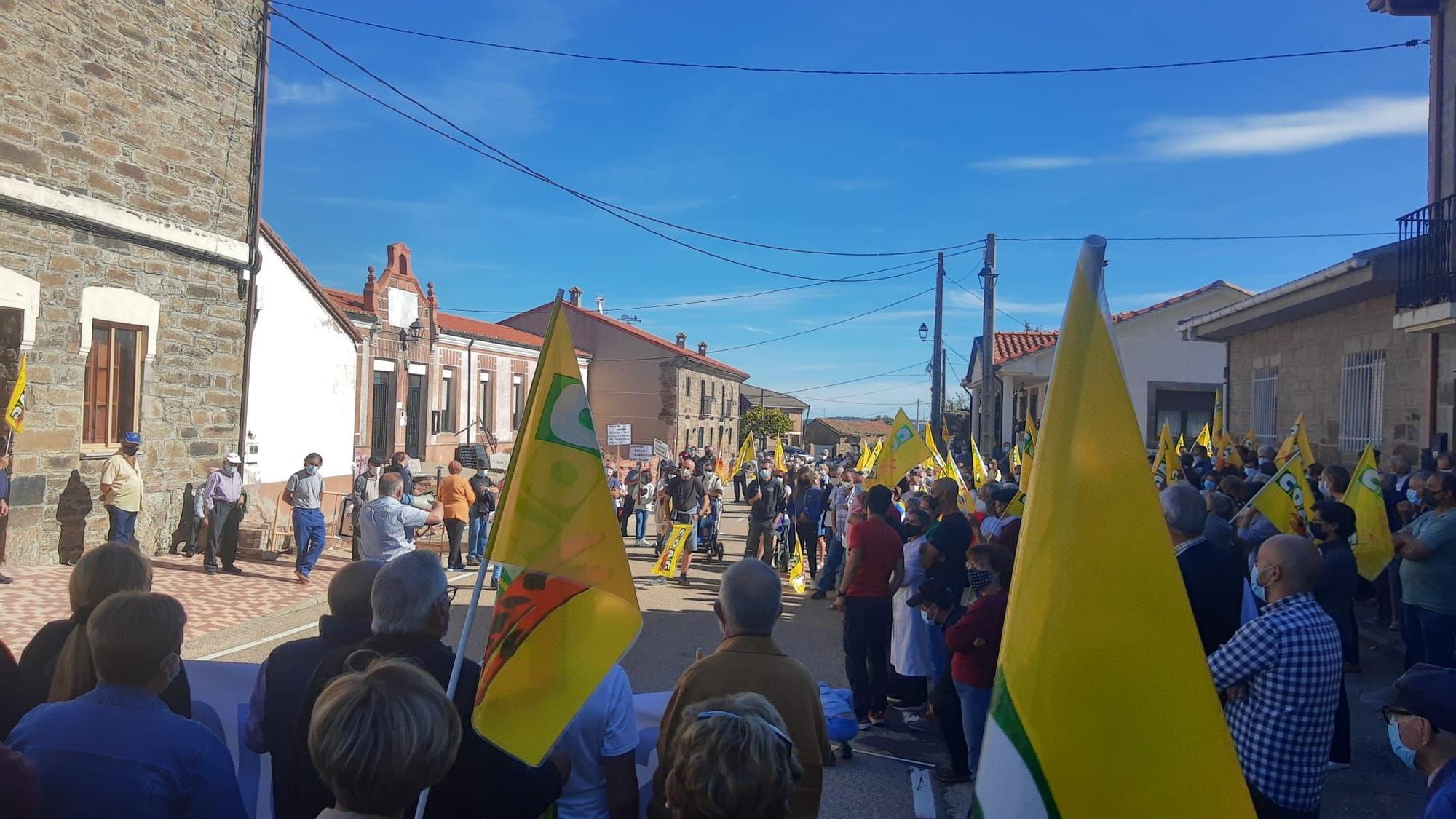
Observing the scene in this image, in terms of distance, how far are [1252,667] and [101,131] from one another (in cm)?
1356

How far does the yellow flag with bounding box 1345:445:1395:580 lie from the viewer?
7199 mm

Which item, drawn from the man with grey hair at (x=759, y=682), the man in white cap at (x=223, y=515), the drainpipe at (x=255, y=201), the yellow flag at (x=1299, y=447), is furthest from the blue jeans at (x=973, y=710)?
the drainpipe at (x=255, y=201)

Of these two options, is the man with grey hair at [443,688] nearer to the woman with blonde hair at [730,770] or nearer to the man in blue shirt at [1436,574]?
the woman with blonde hair at [730,770]

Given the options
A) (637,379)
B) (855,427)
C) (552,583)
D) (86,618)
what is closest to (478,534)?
(86,618)

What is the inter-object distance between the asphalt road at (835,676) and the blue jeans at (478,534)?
0.95 m

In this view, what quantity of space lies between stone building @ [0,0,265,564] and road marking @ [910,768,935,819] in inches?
415

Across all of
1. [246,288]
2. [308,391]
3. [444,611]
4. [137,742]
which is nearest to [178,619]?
[137,742]

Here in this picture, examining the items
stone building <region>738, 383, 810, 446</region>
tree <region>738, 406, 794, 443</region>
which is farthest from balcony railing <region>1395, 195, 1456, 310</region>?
stone building <region>738, 383, 810, 446</region>

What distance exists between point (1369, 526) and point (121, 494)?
39.9ft

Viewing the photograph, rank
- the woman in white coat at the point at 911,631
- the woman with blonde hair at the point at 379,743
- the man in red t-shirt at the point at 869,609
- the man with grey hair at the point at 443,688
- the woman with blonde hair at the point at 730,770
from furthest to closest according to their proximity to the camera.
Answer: the woman in white coat at the point at 911,631, the man in red t-shirt at the point at 869,609, the man with grey hair at the point at 443,688, the woman with blonde hair at the point at 730,770, the woman with blonde hair at the point at 379,743

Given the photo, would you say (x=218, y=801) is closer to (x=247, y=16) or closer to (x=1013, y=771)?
(x=1013, y=771)

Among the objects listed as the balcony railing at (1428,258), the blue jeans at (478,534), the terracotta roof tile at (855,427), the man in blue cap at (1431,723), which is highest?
the balcony railing at (1428,258)

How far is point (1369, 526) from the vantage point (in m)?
7.32

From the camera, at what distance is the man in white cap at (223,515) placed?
38.9ft
